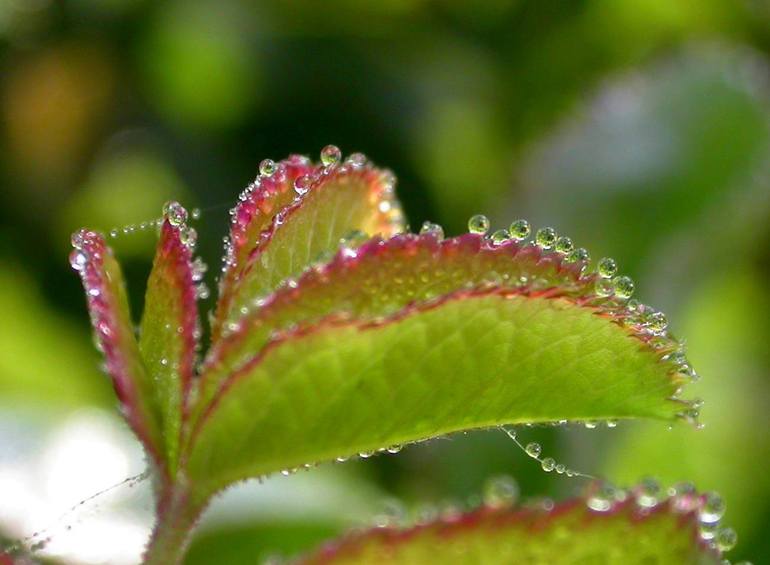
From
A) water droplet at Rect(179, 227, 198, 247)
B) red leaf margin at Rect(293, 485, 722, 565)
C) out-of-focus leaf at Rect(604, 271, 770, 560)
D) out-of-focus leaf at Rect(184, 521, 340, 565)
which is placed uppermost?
out-of-focus leaf at Rect(604, 271, 770, 560)

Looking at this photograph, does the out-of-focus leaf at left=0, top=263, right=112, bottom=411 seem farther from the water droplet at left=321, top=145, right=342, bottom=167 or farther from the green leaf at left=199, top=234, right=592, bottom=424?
the green leaf at left=199, top=234, right=592, bottom=424

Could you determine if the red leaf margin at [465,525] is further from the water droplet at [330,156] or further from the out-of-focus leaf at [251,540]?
the out-of-focus leaf at [251,540]

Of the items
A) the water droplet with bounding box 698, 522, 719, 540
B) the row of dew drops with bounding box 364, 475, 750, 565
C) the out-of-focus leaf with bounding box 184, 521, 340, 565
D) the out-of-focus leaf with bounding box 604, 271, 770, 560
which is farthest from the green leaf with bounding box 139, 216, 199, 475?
the out-of-focus leaf with bounding box 604, 271, 770, 560

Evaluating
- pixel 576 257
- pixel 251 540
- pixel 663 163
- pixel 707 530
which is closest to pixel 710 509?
pixel 707 530

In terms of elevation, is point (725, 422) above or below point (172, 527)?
above

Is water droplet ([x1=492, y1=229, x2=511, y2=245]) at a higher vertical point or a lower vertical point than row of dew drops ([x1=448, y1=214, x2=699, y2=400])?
higher

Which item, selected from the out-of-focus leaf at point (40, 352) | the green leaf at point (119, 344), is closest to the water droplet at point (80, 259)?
the green leaf at point (119, 344)

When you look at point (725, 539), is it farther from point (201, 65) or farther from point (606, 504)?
point (201, 65)
